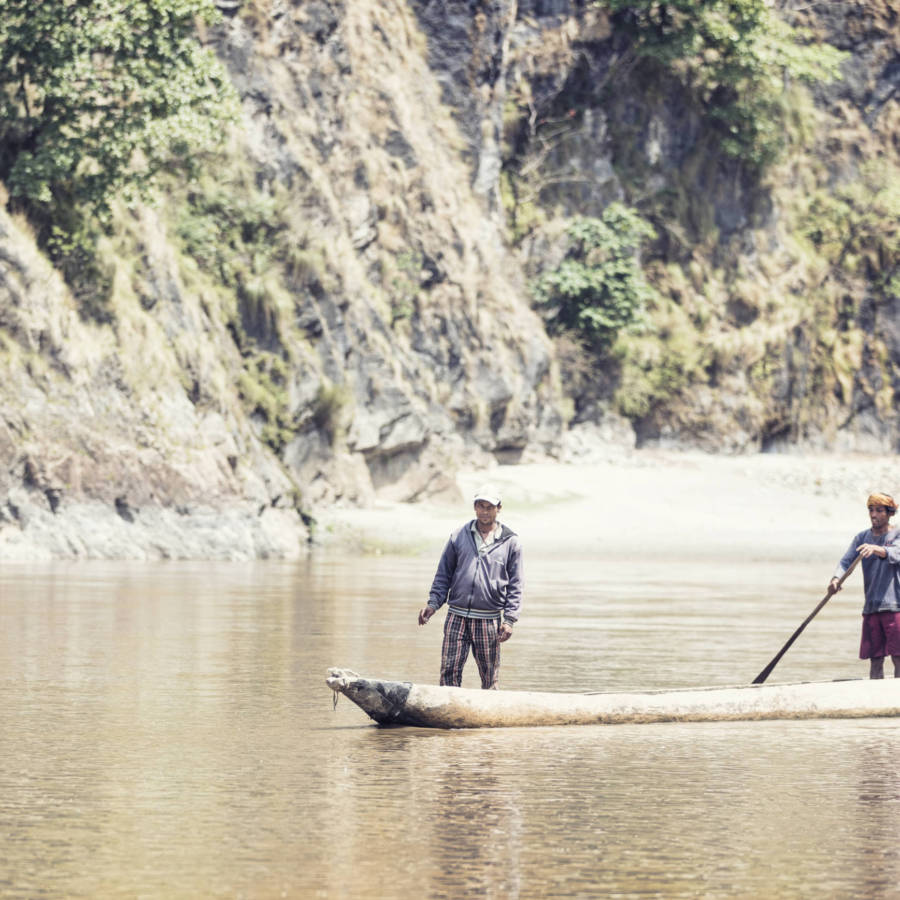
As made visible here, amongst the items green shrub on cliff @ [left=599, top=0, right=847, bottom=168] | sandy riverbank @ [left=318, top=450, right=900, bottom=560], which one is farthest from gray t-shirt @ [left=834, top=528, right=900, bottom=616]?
green shrub on cliff @ [left=599, top=0, right=847, bottom=168]

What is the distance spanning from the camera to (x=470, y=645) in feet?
39.9

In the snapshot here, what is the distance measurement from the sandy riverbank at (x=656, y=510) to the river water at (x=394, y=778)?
19505 mm

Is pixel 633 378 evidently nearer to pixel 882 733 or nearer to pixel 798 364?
pixel 798 364

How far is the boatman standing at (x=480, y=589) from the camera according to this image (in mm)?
11852

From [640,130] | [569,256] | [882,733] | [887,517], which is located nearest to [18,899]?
[882,733]

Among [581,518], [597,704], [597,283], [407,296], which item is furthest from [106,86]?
[597,283]

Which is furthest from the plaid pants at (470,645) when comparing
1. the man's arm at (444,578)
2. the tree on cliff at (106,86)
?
the tree on cliff at (106,86)

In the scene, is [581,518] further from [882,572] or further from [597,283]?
[882,572]

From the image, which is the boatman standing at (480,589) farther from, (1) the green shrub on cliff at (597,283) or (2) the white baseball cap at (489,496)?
(1) the green shrub on cliff at (597,283)

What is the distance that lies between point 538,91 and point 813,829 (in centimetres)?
5455

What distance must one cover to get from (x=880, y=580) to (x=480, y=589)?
3.62m

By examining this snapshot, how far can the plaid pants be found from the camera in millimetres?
11977

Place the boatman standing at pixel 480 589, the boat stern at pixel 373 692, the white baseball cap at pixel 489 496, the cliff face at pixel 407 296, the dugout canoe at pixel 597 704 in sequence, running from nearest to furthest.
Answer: the boat stern at pixel 373 692 < the dugout canoe at pixel 597 704 < the white baseball cap at pixel 489 496 < the boatman standing at pixel 480 589 < the cliff face at pixel 407 296

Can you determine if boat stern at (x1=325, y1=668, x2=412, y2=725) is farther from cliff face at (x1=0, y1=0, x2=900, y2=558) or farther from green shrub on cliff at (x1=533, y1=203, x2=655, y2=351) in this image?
green shrub on cliff at (x1=533, y1=203, x2=655, y2=351)
